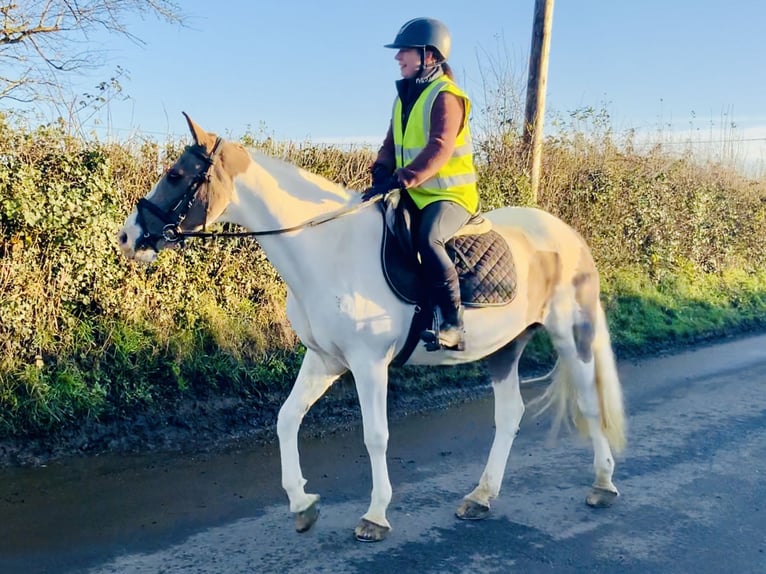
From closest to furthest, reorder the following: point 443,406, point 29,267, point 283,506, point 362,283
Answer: point 362,283
point 283,506
point 29,267
point 443,406

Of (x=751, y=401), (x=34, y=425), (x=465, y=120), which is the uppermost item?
(x=465, y=120)

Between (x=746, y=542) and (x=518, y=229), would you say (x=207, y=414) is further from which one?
(x=746, y=542)

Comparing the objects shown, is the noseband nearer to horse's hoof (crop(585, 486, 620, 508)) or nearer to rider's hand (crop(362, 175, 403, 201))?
rider's hand (crop(362, 175, 403, 201))

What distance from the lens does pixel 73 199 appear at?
20.3 ft

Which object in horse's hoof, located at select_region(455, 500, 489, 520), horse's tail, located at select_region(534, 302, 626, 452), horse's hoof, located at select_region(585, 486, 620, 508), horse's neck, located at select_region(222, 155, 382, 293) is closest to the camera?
horse's neck, located at select_region(222, 155, 382, 293)

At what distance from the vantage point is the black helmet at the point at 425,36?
4211 millimetres

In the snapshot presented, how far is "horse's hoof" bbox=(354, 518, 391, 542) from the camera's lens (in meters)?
4.19

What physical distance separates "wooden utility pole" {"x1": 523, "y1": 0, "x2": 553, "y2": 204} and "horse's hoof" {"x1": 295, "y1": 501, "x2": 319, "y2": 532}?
7519mm

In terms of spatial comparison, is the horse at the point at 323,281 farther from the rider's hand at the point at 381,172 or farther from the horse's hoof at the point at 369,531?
the rider's hand at the point at 381,172

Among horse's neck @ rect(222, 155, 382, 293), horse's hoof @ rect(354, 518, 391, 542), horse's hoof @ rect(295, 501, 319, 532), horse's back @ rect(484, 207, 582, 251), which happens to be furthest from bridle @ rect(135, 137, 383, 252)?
horse's back @ rect(484, 207, 582, 251)

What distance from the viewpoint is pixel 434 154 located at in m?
4.09

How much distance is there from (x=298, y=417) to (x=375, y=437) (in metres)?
0.51

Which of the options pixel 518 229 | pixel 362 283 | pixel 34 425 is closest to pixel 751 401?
pixel 518 229

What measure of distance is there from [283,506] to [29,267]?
3199mm
